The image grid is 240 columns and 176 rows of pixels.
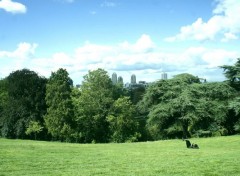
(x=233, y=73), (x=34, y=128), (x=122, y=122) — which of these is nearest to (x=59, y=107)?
(x=34, y=128)

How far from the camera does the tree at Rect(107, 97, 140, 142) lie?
56.7 meters

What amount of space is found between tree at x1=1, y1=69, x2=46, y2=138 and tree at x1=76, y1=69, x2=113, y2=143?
723cm

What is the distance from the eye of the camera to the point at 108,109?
58.9 m

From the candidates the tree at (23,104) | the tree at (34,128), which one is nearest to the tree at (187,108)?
the tree at (34,128)

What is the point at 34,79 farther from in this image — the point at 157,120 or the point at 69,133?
the point at 157,120

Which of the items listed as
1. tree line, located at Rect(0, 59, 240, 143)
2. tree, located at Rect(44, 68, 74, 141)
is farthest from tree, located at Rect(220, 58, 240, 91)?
tree, located at Rect(44, 68, 74, 141)

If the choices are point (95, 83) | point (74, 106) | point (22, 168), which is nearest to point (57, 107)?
point (74, 106)

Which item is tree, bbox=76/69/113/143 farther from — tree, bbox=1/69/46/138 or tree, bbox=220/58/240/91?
tree, bbox=220/58/240/91

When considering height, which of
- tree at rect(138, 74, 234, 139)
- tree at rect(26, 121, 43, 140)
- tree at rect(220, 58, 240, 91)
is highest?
tree at rect(220, 58, 240, 91)

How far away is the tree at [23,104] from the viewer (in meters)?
59.2

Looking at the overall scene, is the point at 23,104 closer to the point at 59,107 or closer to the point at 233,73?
the point at 59,107

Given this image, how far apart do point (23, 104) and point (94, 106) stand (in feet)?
39.6

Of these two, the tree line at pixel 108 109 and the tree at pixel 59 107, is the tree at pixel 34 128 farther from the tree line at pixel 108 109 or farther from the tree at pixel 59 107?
the tree at pixel 59 107

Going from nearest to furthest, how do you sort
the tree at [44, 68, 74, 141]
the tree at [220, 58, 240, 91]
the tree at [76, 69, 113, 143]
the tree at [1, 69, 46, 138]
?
the tree at [220, 58, 240, 91] → the tree at [44, 68, 74, 141] → the tree at [76, 69, 113, 143] → the tree at [1, 69, 46, 138]
